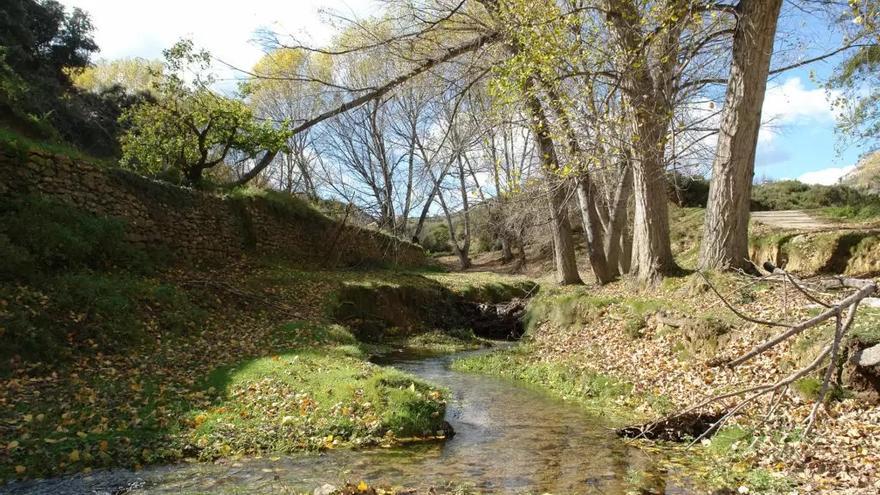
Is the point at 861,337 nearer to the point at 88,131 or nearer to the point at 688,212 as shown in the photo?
the point at 688,212

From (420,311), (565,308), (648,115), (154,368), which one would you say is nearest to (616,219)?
(565,308)

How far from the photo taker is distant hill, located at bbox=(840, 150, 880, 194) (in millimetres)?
24717

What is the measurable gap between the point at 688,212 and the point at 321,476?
2438 centimetres

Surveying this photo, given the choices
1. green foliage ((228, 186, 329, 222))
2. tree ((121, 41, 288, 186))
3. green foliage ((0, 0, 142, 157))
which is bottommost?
green foliage ((228, 186, 329, 222))

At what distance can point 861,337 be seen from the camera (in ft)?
19.9

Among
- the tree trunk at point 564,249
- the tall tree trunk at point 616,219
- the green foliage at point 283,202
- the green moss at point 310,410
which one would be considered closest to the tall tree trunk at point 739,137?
the tall tree trunk at point 616,219

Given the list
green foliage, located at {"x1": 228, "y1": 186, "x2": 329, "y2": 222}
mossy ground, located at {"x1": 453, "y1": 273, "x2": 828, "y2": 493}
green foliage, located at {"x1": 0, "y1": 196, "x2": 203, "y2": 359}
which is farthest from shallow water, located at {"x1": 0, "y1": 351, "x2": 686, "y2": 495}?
green foliage, located at {"x1": 228, "y1": 186, "x2": 329, "y2": 222}

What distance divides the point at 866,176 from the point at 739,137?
74.7 ft

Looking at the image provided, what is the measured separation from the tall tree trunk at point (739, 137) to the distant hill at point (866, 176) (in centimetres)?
1839

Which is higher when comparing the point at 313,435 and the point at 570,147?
the point at 570,147

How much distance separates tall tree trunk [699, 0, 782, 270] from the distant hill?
18.4 m

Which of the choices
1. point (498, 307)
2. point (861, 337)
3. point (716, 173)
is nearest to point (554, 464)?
point (861, 337)

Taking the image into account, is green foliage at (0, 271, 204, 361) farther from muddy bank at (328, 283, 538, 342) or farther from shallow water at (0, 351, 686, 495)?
muddy bank at (328, 283, 538, 342)

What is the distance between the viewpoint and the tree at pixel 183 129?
16219 mm
